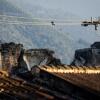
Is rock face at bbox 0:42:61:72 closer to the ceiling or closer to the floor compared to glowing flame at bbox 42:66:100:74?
closer to the floor

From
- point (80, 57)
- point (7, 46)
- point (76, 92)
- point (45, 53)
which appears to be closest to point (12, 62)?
point (7, 46)

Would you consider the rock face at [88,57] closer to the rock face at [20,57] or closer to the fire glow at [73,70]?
the rock face at [20,57]

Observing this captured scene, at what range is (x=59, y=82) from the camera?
17578mm

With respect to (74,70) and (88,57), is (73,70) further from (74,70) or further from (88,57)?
(88,57)

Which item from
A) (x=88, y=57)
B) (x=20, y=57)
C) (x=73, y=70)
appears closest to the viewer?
(x=73, y=70)

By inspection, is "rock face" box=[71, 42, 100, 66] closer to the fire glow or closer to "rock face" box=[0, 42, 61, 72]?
"rock face" box=[0, 42, 61, 72]

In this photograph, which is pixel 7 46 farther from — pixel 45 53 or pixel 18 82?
pixel 18 82

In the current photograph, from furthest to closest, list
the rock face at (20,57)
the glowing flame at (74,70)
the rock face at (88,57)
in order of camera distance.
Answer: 1. the rock face at (88,57)
2. the rock face at (20,57)
3. the glowing flame at (74,70)

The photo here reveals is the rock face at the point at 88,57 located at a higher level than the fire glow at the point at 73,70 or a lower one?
lower

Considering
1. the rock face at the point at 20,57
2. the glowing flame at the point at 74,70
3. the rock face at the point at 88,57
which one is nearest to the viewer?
the glowing flame at the point at 74,70

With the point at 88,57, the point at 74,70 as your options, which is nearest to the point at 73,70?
the point at 74,70

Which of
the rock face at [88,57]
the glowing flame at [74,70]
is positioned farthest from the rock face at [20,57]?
the glowing flame at [74,70]

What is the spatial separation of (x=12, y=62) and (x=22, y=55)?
2179mm

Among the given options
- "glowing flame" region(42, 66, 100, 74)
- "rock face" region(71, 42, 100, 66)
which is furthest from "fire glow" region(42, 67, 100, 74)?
"rock face" region(71, 42, 100, 66)
